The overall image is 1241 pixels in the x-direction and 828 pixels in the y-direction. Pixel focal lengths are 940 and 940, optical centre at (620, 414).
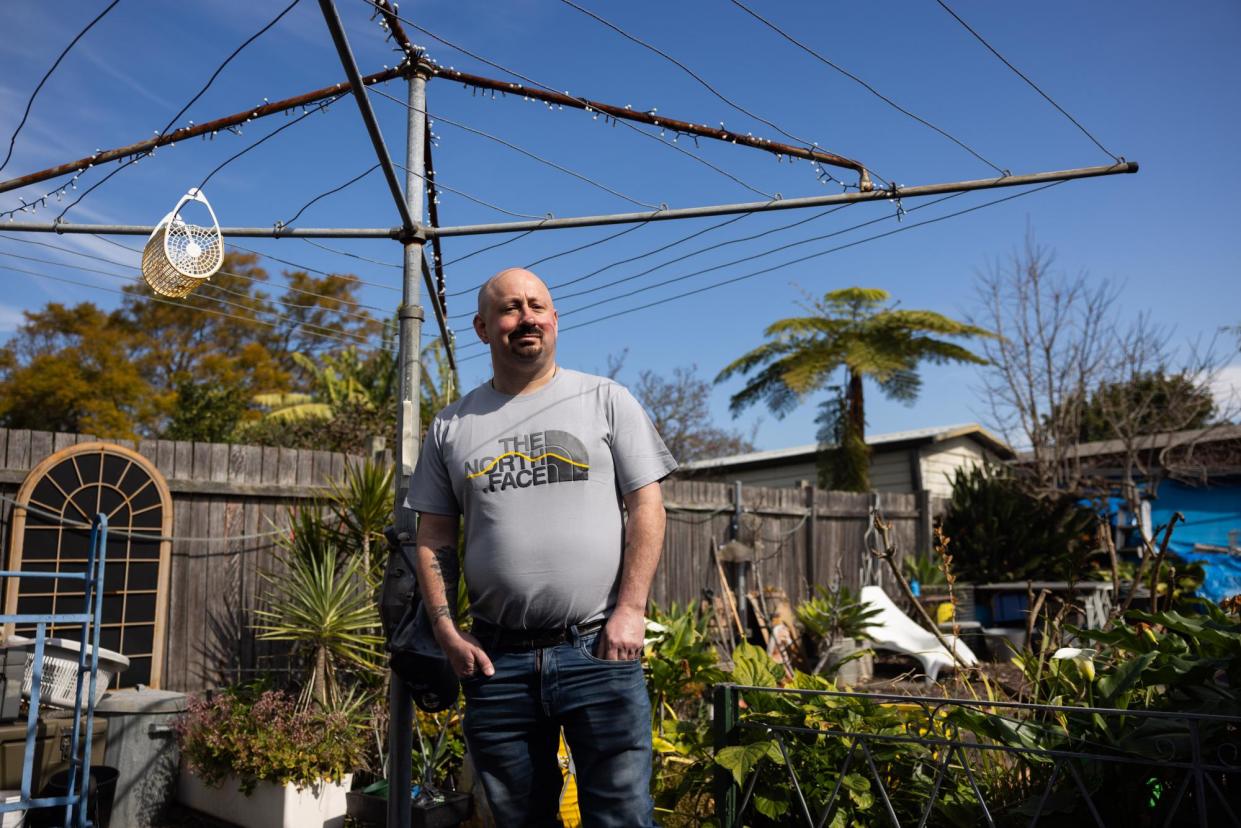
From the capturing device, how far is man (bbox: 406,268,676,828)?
2.35 metres

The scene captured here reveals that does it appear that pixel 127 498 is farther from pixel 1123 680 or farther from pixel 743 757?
pixel 1123 680

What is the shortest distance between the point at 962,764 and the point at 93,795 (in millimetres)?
3894

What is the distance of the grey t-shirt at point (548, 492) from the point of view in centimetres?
240

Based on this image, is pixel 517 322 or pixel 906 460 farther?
pixel 906 460

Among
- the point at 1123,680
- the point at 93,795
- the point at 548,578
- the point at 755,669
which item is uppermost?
the point at 548,578

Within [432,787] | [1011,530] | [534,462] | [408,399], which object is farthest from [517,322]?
[1011,530]

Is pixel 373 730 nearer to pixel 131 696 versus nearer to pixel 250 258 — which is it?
pixel 131 696

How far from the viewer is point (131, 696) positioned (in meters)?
5.09

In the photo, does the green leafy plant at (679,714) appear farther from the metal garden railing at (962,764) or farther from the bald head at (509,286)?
the bald head at (509,286)

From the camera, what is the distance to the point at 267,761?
4.68 m

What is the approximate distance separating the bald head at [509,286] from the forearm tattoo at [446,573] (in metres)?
0.68

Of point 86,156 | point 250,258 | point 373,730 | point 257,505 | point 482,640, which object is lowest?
point 373,730

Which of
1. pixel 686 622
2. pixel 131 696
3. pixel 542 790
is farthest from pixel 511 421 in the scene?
pixel 131 696

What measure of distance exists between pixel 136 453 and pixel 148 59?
7.58 feet
